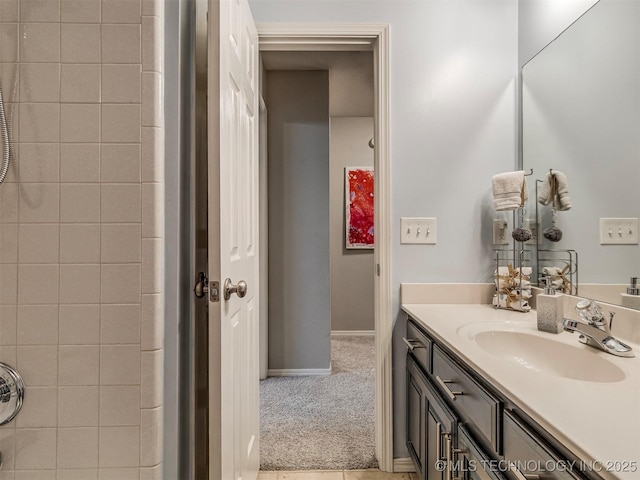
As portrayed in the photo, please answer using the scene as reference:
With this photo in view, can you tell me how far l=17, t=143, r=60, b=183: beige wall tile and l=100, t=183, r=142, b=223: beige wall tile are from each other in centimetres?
13

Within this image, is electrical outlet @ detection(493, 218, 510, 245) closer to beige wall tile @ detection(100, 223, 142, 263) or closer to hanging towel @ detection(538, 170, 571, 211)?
hanging towel @ detection(538, 170, 571, 211)

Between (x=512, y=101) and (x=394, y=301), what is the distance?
1.12 m

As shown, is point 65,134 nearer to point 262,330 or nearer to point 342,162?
point 262,330

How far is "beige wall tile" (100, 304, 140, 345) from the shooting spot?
0.92 m

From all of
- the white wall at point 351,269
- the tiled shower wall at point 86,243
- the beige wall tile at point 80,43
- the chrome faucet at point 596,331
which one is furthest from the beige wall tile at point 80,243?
the white wall at point 351,269

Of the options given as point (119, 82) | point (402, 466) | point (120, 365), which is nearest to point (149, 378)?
point (120, 365)

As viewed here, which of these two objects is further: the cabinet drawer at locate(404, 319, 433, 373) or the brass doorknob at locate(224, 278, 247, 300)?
the cabinet drawer at locate(404, 319, 433, 373)

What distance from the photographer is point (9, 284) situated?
2.98 ft

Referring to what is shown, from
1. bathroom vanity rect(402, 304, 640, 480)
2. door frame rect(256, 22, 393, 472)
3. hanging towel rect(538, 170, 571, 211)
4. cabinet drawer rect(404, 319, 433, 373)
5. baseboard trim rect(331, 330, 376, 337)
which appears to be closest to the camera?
bathroom vanity rect(402, 304, 640, 480)

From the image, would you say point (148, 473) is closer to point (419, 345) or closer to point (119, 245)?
point (119, 245)

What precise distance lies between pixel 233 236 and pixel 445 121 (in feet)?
3.92

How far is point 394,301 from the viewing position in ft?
5.78

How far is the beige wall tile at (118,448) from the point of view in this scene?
0.92 meters

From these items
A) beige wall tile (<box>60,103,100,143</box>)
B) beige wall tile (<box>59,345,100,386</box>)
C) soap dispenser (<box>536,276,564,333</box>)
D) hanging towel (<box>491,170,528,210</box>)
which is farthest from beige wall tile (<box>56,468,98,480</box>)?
hanging towel (<box>491,170,528,210</box>)
